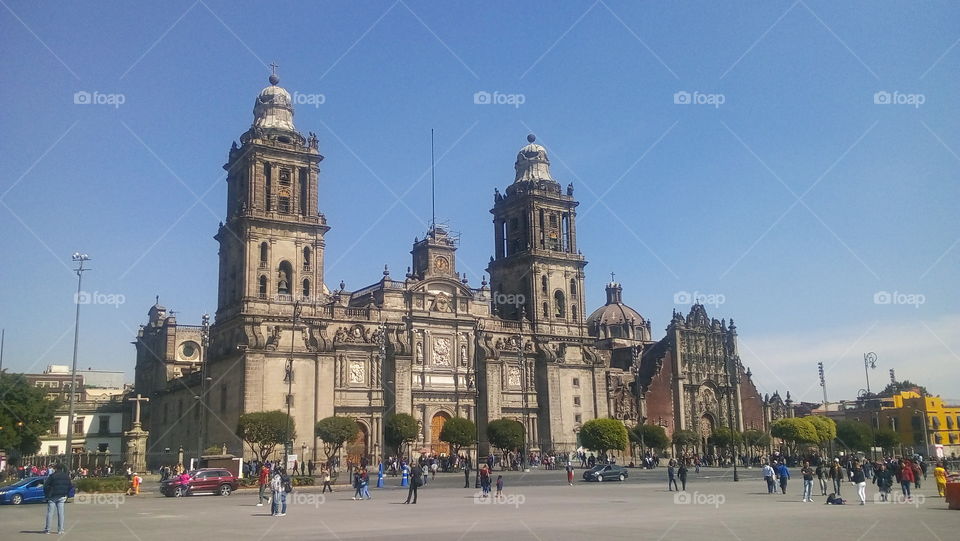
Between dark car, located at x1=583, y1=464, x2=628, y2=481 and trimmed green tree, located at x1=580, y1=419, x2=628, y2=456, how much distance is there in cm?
2192

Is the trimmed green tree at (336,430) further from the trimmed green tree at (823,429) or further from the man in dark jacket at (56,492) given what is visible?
the trimmed green tree at (823,429)

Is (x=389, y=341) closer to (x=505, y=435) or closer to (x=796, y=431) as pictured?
(x=505, y=435)

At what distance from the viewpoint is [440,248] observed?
8069cm

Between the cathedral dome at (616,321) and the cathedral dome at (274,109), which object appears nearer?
the cathedral dome at (274,109)

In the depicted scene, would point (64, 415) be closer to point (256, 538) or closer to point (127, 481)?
point (127, 481)

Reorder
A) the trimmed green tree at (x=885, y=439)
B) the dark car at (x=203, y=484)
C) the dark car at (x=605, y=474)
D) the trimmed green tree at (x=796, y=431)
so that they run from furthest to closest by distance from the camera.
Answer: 1. the trimmed green tree at (x=885, y=439)
2. the trimmed green tree at (x=796, y=431)
3. the dark car at (x=605, y=474)
4. the dark car at (x=203, y=484)

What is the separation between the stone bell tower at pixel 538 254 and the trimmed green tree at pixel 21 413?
140 ft

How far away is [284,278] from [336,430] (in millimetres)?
15247

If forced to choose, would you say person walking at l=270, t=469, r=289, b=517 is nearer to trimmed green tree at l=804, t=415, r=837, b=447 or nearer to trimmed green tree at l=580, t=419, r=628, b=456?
trimmed green tree at l=580, t=419, r=628, b=456

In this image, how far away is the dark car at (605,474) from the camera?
51500 mm

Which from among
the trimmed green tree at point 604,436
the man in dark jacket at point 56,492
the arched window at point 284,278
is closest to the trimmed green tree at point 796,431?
the trimmed green tree at point 604,436

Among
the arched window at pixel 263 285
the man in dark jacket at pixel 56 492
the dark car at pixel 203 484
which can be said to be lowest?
the dark car at pixel 203 484

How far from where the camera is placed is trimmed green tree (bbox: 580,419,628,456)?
74.6 meters

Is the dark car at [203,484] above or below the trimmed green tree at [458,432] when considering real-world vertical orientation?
below
